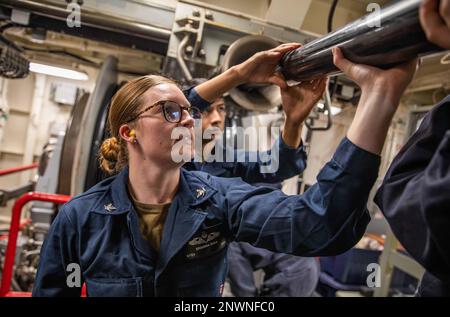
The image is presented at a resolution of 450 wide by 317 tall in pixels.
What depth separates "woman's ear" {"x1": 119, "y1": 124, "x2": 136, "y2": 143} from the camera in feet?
2.80

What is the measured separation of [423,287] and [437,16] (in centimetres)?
46

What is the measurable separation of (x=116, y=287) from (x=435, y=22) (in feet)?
2.76

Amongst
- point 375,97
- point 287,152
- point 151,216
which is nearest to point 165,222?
point 151,216

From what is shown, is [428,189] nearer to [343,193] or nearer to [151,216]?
[343,193]

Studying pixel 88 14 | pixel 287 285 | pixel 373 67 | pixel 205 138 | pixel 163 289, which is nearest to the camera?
pixel 373 67

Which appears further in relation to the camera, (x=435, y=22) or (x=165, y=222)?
(x=165, y=222)

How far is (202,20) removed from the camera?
113 centimetres

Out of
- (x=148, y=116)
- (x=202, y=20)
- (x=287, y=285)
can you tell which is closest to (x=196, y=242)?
(x=148, y=116)

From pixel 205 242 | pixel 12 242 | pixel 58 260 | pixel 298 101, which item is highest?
pixel 298 101

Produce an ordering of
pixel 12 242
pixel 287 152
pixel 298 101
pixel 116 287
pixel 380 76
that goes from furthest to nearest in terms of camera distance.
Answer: pixel 12 242, pixel 287 152, pixel 298 101, pixel 116 287, pixel 380 76

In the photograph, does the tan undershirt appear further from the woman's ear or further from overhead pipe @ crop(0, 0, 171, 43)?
overhead pipe @ crop(0, 0, 171, 43)

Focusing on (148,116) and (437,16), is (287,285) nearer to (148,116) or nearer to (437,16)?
(148,116)

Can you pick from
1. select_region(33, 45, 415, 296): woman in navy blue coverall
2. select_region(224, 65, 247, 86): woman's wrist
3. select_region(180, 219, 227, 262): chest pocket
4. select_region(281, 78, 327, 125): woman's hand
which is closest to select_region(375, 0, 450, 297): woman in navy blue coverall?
select_region(33, 45, 415, 296): woman in navy blue coverall

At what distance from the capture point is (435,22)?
0.40m
